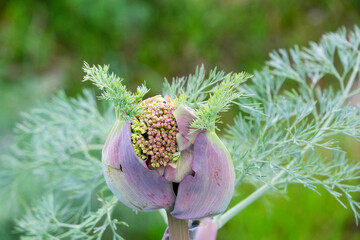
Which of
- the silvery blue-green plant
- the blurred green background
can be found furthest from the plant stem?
the blurred green background

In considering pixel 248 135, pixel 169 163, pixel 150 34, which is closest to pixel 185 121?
pixel 169 163

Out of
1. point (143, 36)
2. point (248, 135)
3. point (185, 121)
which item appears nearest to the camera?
point (185, 121)

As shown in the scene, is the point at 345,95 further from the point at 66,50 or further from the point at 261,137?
the point at 66,50

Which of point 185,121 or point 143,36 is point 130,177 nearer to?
point 185,121

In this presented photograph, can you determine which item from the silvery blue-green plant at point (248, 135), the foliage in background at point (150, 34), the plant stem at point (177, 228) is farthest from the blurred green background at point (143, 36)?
the plant stem at point (177, 228)

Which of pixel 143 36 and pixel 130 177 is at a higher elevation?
pixel 143 36

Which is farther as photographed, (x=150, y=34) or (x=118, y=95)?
(x=150, y=34)

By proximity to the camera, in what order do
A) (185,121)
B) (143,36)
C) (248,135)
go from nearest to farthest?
(185,121) → (248,135) → (143,36)
